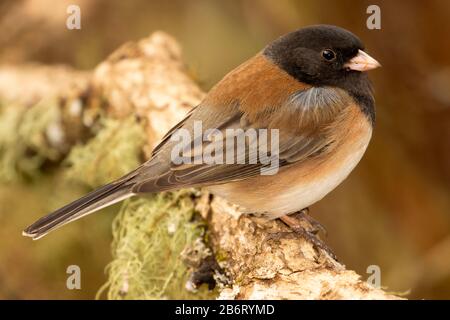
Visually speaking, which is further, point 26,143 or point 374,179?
point 374,179

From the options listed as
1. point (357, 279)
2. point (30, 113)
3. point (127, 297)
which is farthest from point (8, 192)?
point (357, 279)

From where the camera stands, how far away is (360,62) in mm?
2900

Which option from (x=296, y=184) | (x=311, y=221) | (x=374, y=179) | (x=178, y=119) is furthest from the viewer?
(x=374, y=179)

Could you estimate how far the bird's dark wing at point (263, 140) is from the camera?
2.75 meters

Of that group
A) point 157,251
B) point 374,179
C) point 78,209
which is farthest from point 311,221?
point 374,179

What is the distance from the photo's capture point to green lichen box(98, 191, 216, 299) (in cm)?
306

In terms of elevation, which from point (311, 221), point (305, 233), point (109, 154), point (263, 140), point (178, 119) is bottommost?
point (305, 233)

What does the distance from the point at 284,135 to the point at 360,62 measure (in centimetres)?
48

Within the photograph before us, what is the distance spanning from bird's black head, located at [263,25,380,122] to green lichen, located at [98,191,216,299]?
0.80 meters

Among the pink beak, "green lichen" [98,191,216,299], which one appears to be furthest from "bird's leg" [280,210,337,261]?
the pink beak

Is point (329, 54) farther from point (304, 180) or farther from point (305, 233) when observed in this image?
point (305, 233)

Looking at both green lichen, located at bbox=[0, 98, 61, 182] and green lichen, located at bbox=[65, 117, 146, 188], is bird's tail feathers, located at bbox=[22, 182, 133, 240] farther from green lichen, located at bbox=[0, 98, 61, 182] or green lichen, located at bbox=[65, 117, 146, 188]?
green lichen, located at bbox=[0, 98, 61, 182]

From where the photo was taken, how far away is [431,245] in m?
4.47

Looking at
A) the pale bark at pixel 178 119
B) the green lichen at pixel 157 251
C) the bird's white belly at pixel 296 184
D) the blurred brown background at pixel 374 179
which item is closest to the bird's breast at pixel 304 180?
the bird's white belly at pixel 296 184
